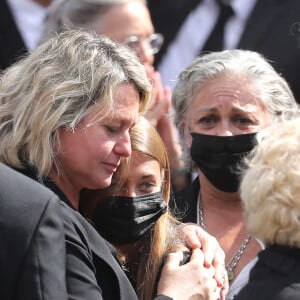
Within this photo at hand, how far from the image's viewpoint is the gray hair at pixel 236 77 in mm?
3902

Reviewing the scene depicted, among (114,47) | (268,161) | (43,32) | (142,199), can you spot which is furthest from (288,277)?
(43,32)

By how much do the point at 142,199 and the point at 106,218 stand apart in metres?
0.14

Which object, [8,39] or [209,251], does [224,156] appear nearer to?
[209,251]

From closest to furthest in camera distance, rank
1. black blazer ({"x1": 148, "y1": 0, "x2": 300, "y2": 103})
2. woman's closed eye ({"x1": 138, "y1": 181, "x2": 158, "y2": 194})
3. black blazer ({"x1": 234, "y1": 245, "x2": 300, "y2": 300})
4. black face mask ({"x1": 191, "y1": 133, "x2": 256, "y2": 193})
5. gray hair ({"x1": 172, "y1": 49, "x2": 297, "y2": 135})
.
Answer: black blazer ({"x1": 234, "y1": 245, "x2": 300, "y2": 300})
woman's closed eye ({"x1": 138, "y1": 181, "x2": 158, "y2": 194})
black face mask ({"x1": 191, "y1": 133, "x2": 256, "y2": 193})
gray hair ({"x1": 172, "y1": 49, "x2": 297, "y2": 135})
black blazer ({"x1": 148, "y1": 0, "x2": 300, "y2": 103})

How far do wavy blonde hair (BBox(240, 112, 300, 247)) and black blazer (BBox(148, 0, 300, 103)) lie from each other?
6.86 feet

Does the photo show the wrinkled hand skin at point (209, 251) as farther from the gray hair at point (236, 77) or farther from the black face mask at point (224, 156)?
the gray hair at point (236, 77)

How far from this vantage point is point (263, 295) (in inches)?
110

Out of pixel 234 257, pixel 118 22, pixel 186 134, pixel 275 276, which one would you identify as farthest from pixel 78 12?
pixel 275 276

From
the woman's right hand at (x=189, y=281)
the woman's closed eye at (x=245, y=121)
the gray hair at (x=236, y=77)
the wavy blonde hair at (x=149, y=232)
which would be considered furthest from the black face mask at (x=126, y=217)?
the gray hair at (x=236, y=77)

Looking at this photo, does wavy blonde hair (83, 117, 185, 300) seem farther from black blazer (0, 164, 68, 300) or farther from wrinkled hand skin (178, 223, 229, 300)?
black blazer (0, 164, 68, 300)

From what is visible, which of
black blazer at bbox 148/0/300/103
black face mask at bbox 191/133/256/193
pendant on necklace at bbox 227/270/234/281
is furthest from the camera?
black blazer at bbox 148/0/300/103

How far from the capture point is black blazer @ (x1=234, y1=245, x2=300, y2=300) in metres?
2.76

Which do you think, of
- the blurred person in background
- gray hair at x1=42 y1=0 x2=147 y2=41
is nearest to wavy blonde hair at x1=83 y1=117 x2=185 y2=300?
the blurred person in background

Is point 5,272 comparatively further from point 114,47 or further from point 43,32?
point 43,32
